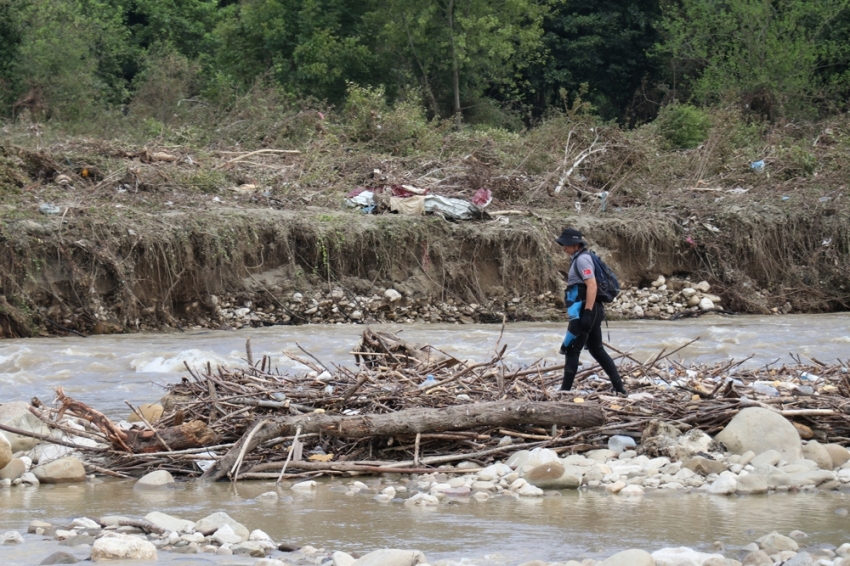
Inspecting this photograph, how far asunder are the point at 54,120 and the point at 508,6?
40.3ft

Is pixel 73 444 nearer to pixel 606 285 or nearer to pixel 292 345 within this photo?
pixel 606 285

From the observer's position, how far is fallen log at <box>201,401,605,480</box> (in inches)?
248

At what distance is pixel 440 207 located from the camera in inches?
713

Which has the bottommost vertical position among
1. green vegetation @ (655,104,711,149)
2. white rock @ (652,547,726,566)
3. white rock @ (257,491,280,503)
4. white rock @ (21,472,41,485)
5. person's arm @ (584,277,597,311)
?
white rock @ (21,472,41,485)

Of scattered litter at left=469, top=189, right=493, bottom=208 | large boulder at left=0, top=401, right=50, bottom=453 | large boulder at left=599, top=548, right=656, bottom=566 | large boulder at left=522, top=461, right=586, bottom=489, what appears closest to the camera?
large boulder at left=599, top=548, right=656, bottom=566

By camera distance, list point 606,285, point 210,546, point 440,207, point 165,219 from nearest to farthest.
Answer: point 210,546, point 606,285, point 165,219, point 440,207

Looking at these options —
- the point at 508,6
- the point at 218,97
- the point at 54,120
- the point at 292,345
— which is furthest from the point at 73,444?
the point at 508,6

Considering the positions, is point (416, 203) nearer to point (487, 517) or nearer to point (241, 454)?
point (241, 454)

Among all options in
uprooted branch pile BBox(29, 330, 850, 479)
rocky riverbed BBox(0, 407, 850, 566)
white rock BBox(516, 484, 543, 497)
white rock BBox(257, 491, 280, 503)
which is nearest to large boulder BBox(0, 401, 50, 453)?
rocky riverbed BBox(0, 407, 850, 566)

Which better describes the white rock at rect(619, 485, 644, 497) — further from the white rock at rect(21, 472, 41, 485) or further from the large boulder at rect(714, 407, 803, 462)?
the white rock at rect(21, 472, 41, 485)

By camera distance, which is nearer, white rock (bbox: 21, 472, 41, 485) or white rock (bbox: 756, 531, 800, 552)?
white rock (bbox: 756, 531, 800, 552)

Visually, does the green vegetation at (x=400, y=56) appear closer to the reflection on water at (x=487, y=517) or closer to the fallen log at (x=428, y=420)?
the fallen log at (x=428, y=420)

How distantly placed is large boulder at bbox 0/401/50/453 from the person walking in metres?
3.86

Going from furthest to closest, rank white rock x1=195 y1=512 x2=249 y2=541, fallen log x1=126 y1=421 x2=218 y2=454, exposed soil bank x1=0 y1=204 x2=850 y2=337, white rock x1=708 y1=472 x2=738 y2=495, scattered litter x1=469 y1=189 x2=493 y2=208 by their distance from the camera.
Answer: scattered litter x1=469 y1=189 x2=493 y2=208
exposed soil bank x1=0 y1=204 x2=850 y2=337
fallen log x1=126 y1=421 x2=218 y2=454
white rock x1=708 y1=472 x2=738 y2=495
white rock x1=195 y1=512 x2=249 y2=541
